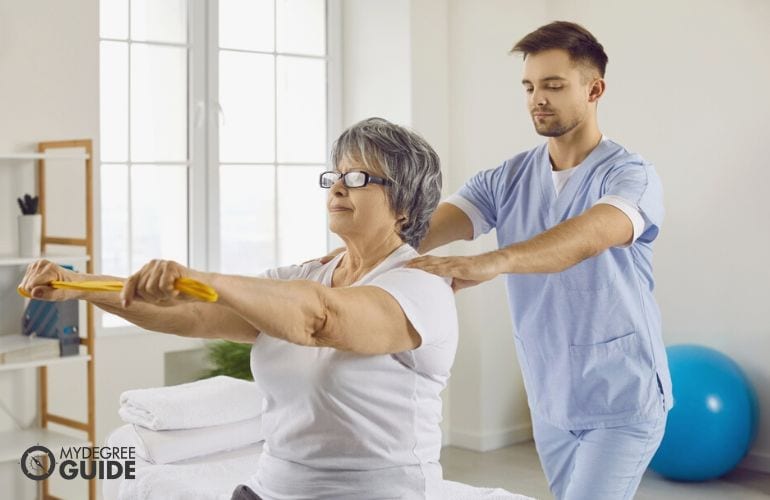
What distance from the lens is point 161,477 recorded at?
2.47m

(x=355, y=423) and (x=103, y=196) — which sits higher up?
(x=103, y=196)

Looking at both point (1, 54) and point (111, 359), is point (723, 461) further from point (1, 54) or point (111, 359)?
point (1, 54)

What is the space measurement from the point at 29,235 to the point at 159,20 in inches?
44.1

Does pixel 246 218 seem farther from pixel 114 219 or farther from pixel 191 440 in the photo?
pixel 191 440

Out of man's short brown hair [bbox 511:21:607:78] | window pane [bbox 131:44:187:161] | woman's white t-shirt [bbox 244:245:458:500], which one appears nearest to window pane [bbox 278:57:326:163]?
window pane [bbox 131:44:187:161]

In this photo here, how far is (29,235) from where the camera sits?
3242mm

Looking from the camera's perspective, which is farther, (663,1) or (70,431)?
(663,1)

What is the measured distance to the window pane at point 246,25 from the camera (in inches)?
164

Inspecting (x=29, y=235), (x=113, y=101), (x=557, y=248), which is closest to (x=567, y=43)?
(x=557, y=248)

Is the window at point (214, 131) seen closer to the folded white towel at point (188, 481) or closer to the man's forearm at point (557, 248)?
the folded white towel at point (188, 481)

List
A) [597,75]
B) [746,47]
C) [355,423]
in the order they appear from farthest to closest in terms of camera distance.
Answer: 1. [746,47]
2. [597,75]
3. [355,423]

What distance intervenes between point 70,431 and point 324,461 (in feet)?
7.33

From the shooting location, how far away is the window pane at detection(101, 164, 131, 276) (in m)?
3.80

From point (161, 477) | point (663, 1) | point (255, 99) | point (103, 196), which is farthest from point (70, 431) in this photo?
point (663, 1)
